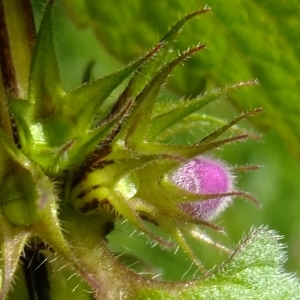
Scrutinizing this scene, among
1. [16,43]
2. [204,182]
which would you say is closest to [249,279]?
[204,182]

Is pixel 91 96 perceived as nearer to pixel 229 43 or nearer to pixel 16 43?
pixel 16 43

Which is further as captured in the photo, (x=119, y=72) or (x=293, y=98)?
(x=293, y=98)

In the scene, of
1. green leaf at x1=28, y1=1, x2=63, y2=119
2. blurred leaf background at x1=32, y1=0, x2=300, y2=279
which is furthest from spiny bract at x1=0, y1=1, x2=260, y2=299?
blurred leaf background at x1=32, y1=0, x2=300, y2=279

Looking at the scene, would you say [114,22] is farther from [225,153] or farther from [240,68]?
[225,153]

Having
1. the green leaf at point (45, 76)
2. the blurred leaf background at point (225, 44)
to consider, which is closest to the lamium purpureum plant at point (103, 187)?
the green leaf at point (45, 76)

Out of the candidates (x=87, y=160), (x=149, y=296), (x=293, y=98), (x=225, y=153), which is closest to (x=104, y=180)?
(x=87, y=160)

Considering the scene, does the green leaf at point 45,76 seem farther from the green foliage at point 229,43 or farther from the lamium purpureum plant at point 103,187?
the green foliage at point 229,43
